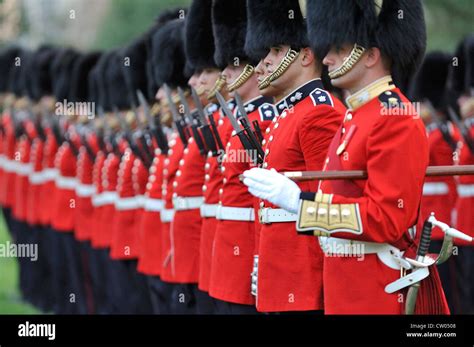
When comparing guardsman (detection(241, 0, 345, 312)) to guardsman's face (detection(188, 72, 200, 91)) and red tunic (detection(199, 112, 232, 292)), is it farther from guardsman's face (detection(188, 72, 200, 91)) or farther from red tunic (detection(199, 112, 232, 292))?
guardsman's face (detection(188, 72, 200, 91))

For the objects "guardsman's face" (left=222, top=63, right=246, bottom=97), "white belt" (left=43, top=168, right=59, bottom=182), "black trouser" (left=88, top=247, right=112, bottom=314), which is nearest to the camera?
"guardsman's face" (left=222, top=63, right=246, bottom=97)

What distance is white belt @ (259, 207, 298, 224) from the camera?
6270mm

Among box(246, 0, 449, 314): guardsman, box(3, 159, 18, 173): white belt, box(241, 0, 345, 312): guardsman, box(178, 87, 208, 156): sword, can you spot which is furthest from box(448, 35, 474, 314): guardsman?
box(3, 159, 18, 173): white belt

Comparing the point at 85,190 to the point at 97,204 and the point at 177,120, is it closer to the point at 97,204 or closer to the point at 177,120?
the point at 97,204

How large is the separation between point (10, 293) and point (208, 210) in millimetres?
8286

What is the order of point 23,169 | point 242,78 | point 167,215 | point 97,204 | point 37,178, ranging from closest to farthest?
point 242,78 < point 167,215 < point 97,204 < point 37,178 < point 23,169

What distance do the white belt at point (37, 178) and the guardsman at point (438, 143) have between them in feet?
14.9

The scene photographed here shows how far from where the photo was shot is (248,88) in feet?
24.0

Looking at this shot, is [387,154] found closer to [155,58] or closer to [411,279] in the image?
[411,279]

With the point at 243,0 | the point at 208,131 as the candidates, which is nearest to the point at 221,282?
the point at 208,131

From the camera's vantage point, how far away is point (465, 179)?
999cm

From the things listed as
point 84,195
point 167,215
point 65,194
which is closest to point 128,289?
point 84,195

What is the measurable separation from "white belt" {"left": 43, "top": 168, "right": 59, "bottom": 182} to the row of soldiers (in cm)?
3

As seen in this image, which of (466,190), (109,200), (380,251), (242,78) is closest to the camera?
(380,251)
